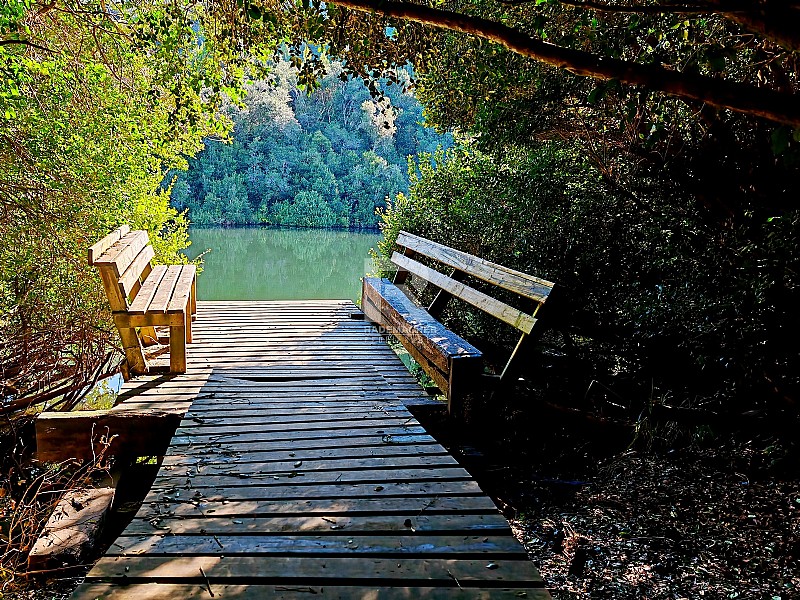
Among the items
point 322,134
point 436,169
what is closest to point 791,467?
point 436,169

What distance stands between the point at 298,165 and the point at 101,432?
46.8 metres

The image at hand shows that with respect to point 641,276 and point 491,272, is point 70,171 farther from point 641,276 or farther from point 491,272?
point 641,276

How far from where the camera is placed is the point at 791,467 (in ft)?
12.1

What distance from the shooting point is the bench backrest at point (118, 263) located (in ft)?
13.1

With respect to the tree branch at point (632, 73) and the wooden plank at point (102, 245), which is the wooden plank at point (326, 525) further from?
the wooden plank at point (102, 245)

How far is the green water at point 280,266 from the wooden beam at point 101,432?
30.4 ft

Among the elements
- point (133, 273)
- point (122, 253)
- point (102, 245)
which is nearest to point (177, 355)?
point (133, 273)

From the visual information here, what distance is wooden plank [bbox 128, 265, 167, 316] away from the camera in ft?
13.6

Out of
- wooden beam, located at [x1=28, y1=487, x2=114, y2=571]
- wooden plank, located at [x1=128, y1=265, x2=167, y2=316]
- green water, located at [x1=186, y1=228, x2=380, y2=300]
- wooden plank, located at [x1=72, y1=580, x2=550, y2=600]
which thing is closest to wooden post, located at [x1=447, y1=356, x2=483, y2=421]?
wooden plank, located at [x1=72, y1=580, x2=550, y2=600]

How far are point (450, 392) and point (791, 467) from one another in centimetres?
218

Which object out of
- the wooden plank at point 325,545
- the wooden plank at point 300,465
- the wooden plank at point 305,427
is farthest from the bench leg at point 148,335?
the wooden plank at point 325,545

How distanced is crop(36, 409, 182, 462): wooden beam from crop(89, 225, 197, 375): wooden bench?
0.71 m

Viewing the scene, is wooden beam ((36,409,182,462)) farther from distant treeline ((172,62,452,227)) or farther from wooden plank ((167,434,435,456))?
distant treeline ((172,62,452,227))

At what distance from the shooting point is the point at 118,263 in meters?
4.09
